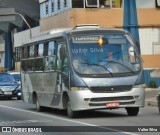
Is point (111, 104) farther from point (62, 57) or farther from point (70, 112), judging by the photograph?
point (62, 57)

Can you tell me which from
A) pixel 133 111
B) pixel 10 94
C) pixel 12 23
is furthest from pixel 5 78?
pixel 12 23

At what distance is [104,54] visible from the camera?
19516mm

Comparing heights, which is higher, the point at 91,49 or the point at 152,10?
the point at 152,10

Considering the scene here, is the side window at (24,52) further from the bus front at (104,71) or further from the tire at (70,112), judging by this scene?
the tire at (70,112)

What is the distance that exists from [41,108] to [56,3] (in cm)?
3903

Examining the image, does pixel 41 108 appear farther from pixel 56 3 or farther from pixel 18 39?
pixel 18 39

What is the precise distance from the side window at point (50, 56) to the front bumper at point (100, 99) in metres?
2.33

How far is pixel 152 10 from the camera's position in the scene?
56906 millimetres

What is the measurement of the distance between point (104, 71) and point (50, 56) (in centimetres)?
294

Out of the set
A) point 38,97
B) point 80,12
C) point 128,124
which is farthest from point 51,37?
point 80,12

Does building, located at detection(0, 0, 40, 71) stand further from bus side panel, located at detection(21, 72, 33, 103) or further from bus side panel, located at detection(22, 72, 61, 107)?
bus side panel, located at detection(22, 72, 61, 107)

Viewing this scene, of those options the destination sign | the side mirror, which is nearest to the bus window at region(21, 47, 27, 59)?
the side mirror

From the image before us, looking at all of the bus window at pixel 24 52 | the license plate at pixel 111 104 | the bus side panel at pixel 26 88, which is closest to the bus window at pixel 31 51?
the bus window at pixel 24 52

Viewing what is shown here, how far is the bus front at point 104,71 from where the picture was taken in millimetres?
18906
